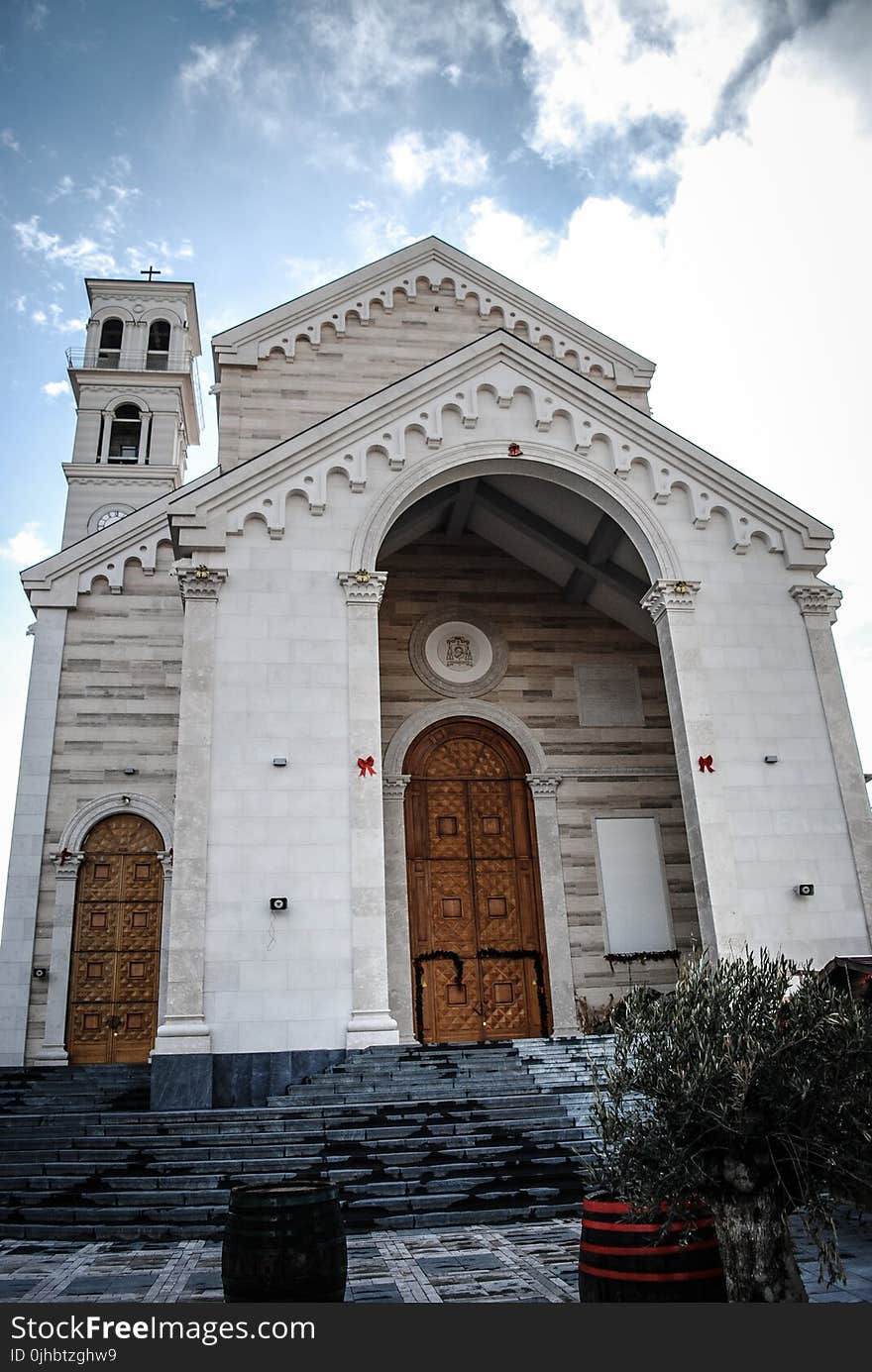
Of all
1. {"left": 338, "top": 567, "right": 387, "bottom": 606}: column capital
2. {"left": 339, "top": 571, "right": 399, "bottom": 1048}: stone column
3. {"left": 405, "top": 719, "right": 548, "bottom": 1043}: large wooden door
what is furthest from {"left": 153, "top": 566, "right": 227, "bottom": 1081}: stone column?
{"left": 405, "top": 719, "right": 548, "bottom": 1043}: large wooden door

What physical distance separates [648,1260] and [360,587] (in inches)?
445

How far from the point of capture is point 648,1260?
475 cm

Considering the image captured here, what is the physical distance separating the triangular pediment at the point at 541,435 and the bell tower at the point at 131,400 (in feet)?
34.1

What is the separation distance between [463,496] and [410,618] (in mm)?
2520

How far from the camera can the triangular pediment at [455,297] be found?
20.9 metres

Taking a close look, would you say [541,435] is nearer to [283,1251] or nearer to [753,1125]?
[753,1125]

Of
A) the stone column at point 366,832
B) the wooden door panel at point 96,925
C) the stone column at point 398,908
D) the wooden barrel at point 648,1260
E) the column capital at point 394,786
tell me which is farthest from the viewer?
the column capital at point 394,786

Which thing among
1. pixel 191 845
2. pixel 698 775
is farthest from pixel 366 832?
pixel 698 775

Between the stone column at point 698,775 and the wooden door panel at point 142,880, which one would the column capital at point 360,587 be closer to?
the stone column at point 698,775

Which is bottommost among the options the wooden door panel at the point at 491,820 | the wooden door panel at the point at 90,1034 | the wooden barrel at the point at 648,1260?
the wooden barrel at the point at 648,1260

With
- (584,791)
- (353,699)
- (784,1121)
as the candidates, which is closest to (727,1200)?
(784,1121)

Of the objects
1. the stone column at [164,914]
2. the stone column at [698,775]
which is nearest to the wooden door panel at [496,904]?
the stone column at [698,775]

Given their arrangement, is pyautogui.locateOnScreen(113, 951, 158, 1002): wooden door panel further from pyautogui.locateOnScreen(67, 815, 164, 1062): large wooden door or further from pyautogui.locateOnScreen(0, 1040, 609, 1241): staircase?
pyautogui.locateOnScreen(0, 1040, 609, 1241): staircase

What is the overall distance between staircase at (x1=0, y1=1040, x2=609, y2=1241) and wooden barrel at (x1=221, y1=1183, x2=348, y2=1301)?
3.81 m
